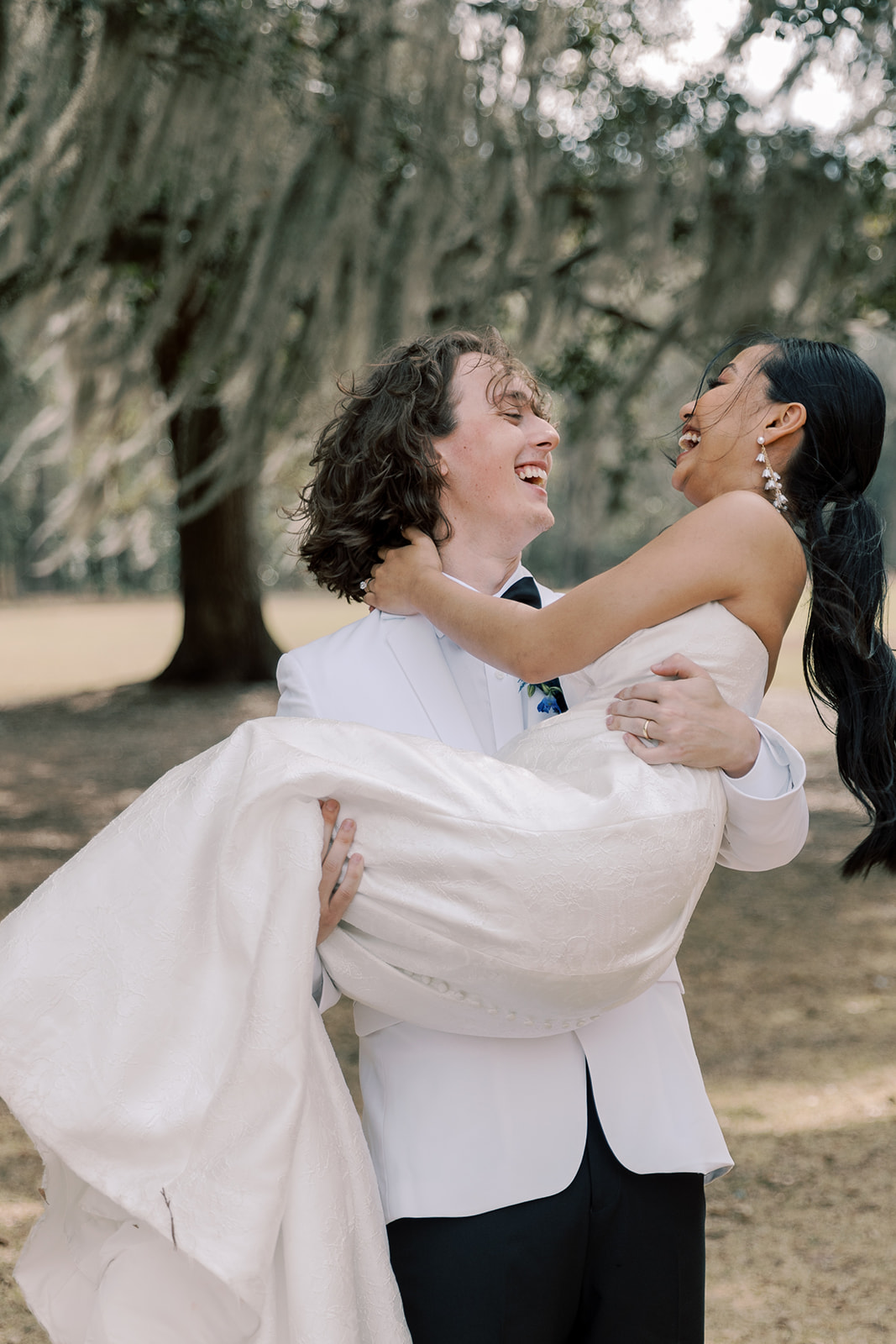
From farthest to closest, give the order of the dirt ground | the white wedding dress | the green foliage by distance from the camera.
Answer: the green foliage, the dirt ground, the white wedding dress

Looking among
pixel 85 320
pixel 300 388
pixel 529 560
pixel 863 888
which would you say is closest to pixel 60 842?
pixel 300 388

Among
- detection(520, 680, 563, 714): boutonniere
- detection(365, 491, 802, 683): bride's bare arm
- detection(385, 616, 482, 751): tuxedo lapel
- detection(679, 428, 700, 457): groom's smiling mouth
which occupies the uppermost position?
detection(679, 428, 700, 457): groom's smiling mouth

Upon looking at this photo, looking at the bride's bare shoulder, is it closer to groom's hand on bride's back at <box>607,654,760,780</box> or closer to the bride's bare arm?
the bride's bare arm

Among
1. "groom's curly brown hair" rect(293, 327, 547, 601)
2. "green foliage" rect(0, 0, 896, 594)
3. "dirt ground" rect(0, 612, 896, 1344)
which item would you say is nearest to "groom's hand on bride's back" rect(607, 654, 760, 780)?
"groom's curly brown hair" rect(293, 327, 547, 601)

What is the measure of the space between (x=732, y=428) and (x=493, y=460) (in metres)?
0.35

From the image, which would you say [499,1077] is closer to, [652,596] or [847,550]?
[652,596]

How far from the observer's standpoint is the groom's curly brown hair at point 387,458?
5.83 ft

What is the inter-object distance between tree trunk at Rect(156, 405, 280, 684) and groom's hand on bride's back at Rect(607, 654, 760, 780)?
10.8 metres

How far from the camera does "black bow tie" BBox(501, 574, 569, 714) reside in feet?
5.99

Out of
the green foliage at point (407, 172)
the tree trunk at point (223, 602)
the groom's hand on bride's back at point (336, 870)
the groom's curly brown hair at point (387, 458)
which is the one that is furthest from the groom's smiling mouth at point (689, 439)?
the tree trunk at point (223, 602)

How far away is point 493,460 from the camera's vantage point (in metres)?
1.79

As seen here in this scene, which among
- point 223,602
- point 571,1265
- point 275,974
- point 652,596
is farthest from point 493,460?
point 223,602

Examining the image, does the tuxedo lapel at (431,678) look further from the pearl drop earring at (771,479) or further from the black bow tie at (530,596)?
the pearl drop earring at (771,479)

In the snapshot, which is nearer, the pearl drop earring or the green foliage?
the pearl drop earring
